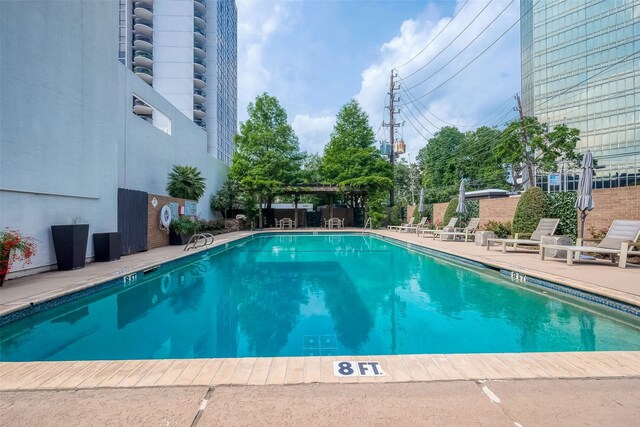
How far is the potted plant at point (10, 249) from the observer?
479 cm

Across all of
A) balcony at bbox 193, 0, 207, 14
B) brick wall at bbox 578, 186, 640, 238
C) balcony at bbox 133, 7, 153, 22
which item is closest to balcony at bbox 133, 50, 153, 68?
balcony at bbox 133, 7, 153, 22

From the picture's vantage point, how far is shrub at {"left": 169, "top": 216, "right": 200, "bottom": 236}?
11539 mm

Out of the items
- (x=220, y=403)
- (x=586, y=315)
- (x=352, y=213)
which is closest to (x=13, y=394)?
(x=220, y=403)

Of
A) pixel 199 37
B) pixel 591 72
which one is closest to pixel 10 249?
pixel 199 37

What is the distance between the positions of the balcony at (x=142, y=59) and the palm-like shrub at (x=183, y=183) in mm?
29779

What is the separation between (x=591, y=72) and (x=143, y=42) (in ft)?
167

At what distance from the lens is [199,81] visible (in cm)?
3753

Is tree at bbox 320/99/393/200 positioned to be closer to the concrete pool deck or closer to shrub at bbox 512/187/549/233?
shrub at bbox 512/187/549/233

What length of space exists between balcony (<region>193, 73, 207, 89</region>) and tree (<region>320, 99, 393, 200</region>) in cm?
2415

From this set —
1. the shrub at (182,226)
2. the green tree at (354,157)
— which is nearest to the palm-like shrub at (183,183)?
the shrub at (182,226)

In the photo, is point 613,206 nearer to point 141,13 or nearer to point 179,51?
point 179,51

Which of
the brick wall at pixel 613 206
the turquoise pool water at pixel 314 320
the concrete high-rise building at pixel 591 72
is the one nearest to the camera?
the turquoise pool water at pixel 314 320

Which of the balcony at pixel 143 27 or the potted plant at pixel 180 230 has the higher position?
the balcony at pixel 143 27

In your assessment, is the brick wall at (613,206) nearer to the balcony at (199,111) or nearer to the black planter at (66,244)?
the black planter at (66,244)
